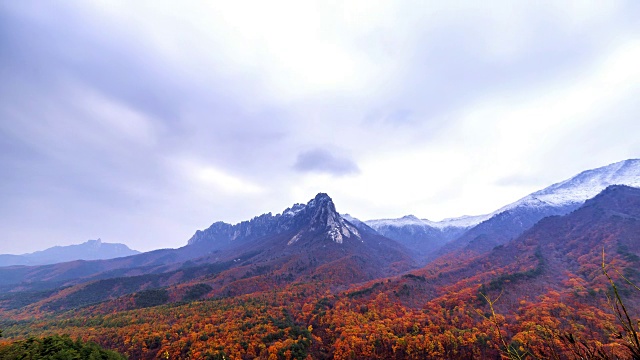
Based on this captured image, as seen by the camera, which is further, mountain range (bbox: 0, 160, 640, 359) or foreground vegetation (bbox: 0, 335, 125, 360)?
mountain range (bbox: 0, 160, 640, 359)

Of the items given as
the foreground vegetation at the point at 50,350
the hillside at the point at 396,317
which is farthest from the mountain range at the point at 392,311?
the foreground vegetation at the point at 50,350

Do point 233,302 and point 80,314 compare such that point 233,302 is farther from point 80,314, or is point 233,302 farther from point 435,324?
point 435,324

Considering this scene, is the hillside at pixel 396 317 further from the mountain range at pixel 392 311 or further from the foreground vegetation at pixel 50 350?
the foreground vegetation at pixel 50 350

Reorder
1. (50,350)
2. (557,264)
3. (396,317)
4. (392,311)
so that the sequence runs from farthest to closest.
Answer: (557,264) → (392,311) → (396,317) → (50,350)

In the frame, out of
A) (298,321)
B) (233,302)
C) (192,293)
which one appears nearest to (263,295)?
(233,302)

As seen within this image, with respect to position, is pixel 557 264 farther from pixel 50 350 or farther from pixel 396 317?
pixel 50 350

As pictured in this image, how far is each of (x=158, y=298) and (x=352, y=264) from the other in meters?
120

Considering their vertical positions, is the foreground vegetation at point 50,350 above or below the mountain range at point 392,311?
above

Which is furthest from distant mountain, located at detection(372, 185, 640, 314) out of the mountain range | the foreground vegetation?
the foreground vegetation

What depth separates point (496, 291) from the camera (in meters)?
99.8

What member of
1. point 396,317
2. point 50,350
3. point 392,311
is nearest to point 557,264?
point 392,311

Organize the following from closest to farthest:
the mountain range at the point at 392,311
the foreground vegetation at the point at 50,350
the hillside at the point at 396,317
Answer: the foreground vegetation at the point at 50,350
the hillside at the point at 396,317
the mountain range at the point at 392,311

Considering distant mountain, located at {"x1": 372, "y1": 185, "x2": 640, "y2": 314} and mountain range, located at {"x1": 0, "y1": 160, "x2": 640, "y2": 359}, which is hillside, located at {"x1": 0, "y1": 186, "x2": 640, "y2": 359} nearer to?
mountain range, located at {"x1": 0, "y1": 160, "x2": 640, "y2": 359}

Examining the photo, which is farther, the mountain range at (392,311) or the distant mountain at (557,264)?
the distant mountain at (557,264)
